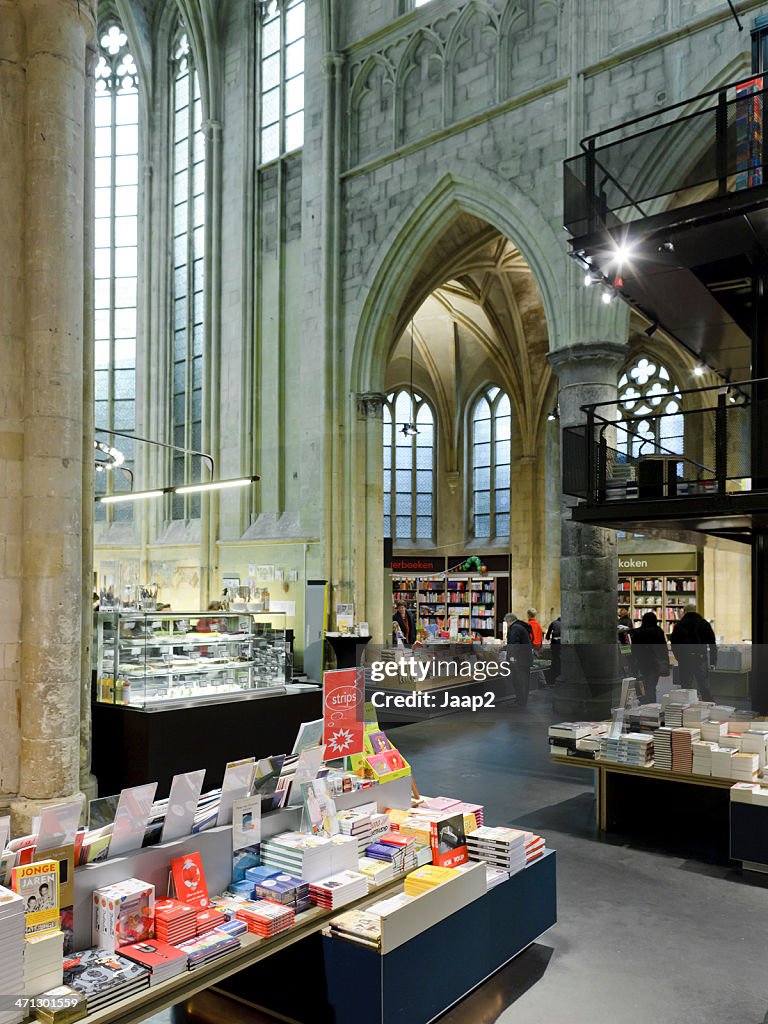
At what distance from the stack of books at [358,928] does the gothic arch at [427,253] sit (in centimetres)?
979

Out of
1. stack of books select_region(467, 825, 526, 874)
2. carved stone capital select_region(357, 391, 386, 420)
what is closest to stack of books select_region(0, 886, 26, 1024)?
stack of books select_region(467, 825, 526, 874)

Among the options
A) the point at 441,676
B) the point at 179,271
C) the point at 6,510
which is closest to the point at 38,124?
the point at 6,510

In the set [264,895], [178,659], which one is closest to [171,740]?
[178,659]

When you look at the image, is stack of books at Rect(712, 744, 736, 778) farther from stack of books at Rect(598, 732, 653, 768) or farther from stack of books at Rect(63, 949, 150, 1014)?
stack of books at Rect(63, 949, 150, 1014)

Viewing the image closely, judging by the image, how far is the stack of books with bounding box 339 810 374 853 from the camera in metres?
4.04

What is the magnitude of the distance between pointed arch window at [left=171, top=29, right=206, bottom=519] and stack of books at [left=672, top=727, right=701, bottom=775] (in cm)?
1364

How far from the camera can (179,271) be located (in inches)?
763

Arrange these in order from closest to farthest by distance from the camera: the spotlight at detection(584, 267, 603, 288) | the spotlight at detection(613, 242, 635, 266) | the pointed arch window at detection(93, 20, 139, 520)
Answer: the spotlight at detection(613, 242, 635, 266) → the spotlight at detection(584, 267, 603, 288) → the pointed arch window at detection(93, 20, 139, 520)

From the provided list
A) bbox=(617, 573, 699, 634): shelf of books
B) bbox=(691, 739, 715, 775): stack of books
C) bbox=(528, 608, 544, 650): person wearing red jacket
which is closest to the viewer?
bbox=(691, 739, 715, 775): stack of books

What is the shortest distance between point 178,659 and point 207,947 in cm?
484

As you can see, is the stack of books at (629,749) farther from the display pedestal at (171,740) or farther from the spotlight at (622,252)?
the spotlight at (622,252)

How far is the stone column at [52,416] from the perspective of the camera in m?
6.02

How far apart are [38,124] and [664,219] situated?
5.03m

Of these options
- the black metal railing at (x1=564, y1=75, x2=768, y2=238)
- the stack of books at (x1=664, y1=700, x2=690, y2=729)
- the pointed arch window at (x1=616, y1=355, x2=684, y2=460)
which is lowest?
the stack of books at (x1=664, y1=700, x2=690, y2=729)
